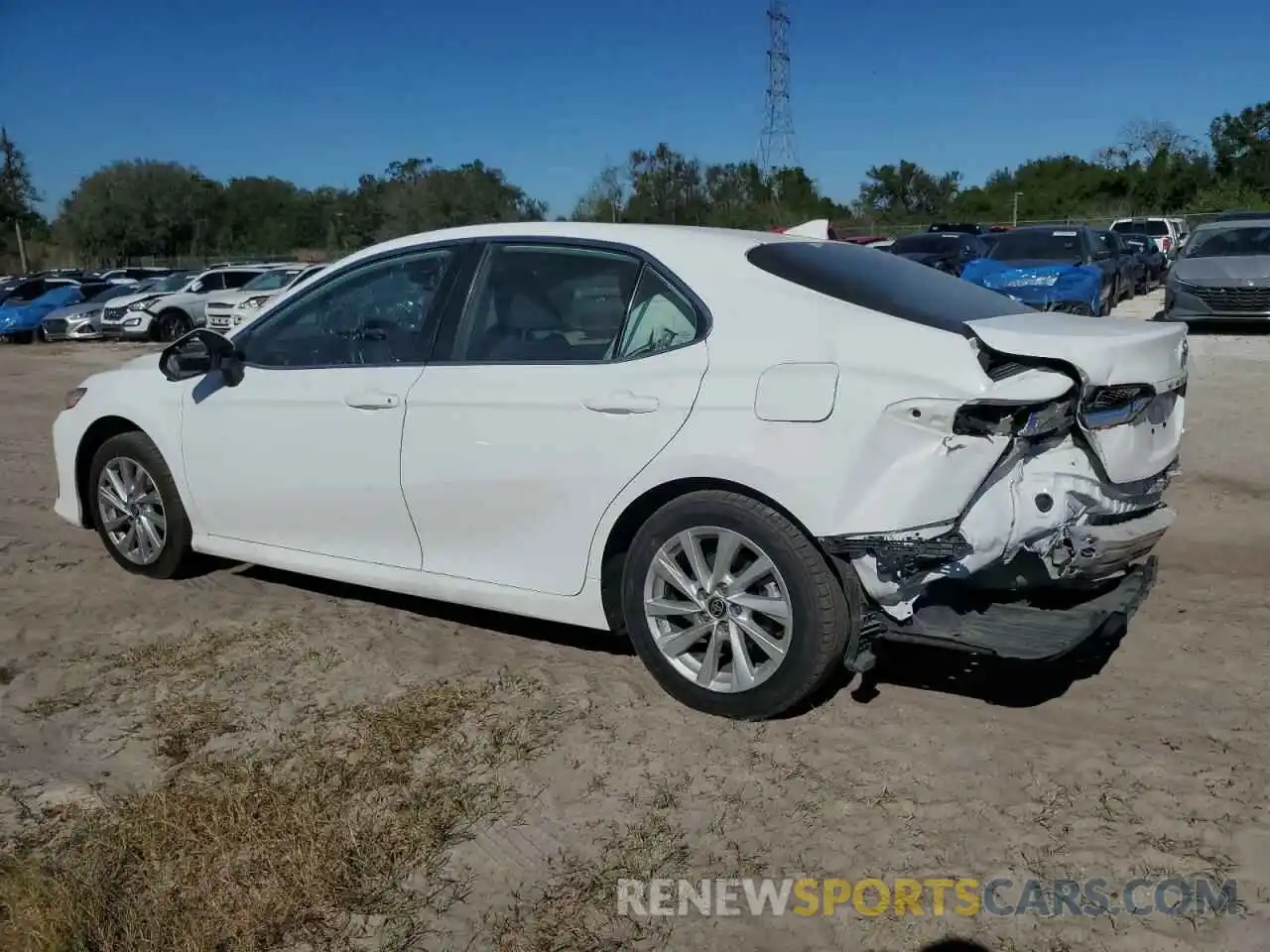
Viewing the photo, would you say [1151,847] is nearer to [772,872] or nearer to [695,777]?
[772,872]

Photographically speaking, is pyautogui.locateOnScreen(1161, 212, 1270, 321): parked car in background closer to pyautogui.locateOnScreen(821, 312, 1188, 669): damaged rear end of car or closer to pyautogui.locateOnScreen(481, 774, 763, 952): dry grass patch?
pyautogui.locateOnScreen(821, 312, 1188, 669): damaged rear end of car

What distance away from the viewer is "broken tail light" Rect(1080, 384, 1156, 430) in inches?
144

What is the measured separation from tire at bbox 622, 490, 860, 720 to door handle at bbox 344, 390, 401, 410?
1.19 m

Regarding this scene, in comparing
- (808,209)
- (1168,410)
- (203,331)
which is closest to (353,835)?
(203,331)

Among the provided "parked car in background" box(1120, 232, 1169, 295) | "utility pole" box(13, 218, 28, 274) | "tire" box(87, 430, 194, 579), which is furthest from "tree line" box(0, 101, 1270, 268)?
"tire" box(87, 430, 194, 579)

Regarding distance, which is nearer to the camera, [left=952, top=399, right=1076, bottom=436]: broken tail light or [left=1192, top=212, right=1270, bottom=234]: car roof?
[left=952, top=399, right=1076, bottom=436]: broken tail light

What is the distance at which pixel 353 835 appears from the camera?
3213 mm

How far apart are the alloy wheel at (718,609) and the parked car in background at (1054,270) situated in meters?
10.5

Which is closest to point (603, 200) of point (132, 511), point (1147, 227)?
point (1147, 227)

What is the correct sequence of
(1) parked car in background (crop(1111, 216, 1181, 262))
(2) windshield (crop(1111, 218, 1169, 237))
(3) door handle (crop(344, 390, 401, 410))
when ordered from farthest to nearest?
(2) windshield (crop(1111, 218, 1169, 237)) → (1) parked car in background (crop(1111, 216, 1181, 262)) → (3) door handle (crop(344, 390, 401, 410))

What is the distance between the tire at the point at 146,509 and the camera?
538cm

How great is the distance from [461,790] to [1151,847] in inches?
78.3

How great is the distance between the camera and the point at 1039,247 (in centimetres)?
1766

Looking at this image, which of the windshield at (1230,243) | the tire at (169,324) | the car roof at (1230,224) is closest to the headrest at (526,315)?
the windshield at (1230,243)
